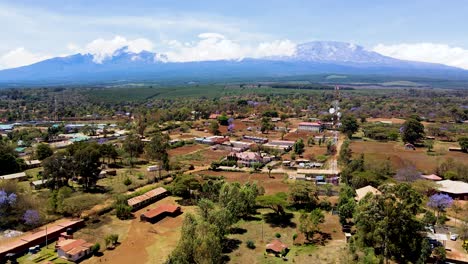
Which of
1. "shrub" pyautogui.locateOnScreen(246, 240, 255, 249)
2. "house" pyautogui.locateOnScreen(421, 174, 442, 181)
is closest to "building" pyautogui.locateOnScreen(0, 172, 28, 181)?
"shrub" pyautogui.locateOnScreen(246, 240, 255, 249)

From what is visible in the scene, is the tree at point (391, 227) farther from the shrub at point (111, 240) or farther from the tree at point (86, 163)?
the tree at point (86, 163)

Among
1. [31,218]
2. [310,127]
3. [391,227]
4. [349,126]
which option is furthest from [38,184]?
[310,127]

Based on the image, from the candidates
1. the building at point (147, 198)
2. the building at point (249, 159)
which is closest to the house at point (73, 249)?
the building at point (147, 198)

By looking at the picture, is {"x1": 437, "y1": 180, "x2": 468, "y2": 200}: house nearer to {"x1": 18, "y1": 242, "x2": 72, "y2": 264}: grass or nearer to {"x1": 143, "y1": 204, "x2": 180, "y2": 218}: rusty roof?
{"x1": 143, "y1": 204, "x2": 180, "y2": 218}: rusty roof

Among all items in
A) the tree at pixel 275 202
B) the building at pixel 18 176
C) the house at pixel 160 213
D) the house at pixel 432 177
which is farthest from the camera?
the building at pixel 18 176

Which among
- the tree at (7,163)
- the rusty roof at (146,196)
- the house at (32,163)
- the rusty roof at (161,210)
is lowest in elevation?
the rusty roof at (161,210)

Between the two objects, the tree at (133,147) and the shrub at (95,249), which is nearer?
the shrub at (95,249)
